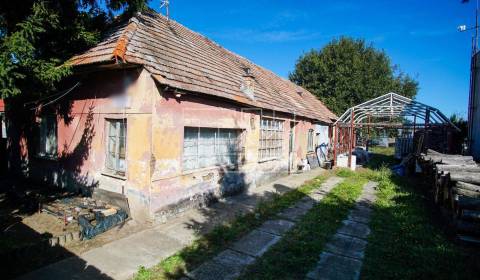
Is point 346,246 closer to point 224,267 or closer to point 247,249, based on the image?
point 247,249

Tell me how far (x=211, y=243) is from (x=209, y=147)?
3442mm

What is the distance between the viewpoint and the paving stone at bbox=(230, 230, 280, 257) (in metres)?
5.42

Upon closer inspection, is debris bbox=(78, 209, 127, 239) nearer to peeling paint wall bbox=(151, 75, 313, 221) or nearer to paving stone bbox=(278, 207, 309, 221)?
peeling paint wall bbox=(151, 75, 313, 221)

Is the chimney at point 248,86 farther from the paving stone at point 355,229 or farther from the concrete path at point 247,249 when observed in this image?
the paving stone at point 355,229

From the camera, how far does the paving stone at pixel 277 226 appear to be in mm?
6504

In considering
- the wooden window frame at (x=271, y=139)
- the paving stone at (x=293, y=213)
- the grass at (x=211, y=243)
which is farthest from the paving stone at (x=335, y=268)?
the wooden window frame at (x=271, y=139)

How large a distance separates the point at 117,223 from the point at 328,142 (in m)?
17.2

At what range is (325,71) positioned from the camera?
108 ft

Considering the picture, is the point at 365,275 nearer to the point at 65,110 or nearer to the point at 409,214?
the point at 409,214

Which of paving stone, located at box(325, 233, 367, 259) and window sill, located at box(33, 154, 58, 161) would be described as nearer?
paving stone, located at box(325, 233, 367, 259)

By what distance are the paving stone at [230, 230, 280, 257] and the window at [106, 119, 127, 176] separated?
3547 mm

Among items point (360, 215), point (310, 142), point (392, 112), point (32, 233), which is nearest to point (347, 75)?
point (392, 112)

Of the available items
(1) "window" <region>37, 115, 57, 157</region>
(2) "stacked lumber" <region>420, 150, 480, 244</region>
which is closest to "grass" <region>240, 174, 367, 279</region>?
(2) "stacked lumber" <region>420, 150, 480, 244</region>

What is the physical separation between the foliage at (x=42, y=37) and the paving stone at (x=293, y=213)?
6644 mm
